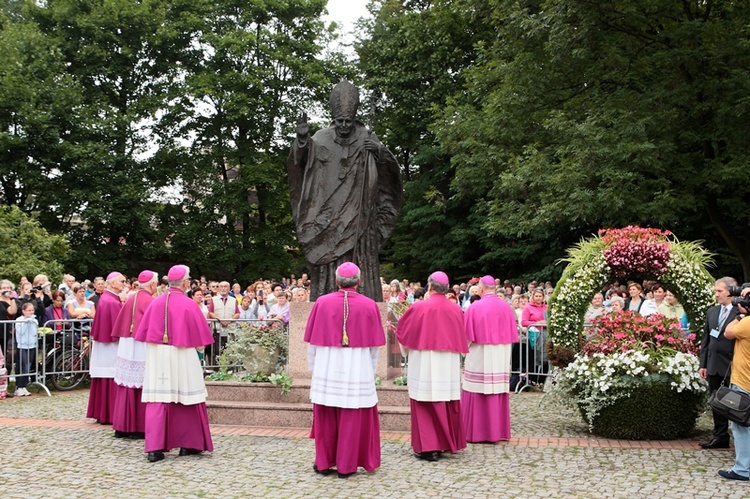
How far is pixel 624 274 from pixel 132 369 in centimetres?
661

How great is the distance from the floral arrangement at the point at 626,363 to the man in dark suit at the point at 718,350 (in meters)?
0.39

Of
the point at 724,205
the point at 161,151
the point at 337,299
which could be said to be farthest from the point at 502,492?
the point at 161,151

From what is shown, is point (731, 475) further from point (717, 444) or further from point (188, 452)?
point (188, 452)

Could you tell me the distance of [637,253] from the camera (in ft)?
35.7

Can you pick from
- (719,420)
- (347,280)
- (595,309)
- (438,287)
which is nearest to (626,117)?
(595,309)

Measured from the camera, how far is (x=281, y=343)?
1105 centimetres

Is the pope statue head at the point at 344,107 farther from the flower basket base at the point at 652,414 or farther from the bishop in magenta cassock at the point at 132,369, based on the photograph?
the flower basket base at the point at 652,414

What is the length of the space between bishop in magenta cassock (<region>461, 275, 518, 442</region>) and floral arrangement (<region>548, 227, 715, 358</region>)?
3.37 ft

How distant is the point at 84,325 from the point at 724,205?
51.3 ft

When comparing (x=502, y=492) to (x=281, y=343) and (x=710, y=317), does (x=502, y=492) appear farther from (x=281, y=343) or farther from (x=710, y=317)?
(x=281, y=343)

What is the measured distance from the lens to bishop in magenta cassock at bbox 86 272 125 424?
10.8 meters

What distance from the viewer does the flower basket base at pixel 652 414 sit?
970cm

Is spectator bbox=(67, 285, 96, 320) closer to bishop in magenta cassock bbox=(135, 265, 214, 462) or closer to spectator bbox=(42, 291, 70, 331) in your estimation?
spectator bbox=(42, 291, 70, 331)

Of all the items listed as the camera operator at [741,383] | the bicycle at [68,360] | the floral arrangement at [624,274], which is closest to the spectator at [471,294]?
the floral arrangement at [624,274]
